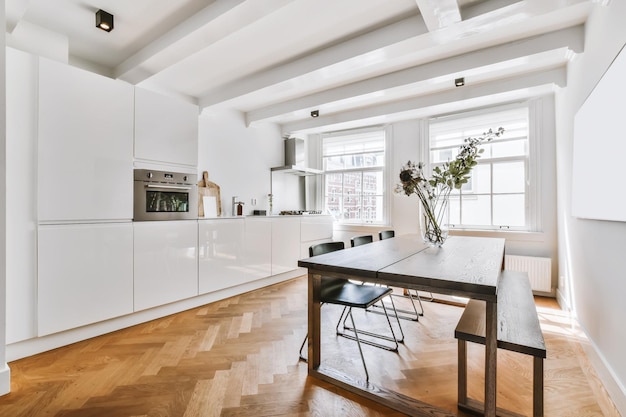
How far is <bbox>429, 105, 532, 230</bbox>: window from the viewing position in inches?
167

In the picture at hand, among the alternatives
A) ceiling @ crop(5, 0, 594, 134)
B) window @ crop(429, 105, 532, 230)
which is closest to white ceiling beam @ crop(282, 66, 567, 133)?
ceiling @ crop(5, 0, 594, 134)

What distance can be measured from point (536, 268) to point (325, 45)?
379 cm

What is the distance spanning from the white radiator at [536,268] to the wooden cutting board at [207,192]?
4088 millimetres

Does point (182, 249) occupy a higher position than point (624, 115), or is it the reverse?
point (624, 115)

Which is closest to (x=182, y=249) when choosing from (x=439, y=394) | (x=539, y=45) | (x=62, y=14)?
(x=62, y=14)

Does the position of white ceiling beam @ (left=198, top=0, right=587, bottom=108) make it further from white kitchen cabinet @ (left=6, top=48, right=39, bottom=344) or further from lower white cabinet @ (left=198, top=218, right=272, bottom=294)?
white kitchen cabinet @ (left=6, top=48, right=39, bottom=344)

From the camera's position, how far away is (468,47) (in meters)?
3.04

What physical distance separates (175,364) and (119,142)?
2076 mm

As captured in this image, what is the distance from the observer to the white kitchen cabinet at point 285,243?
4605 millimetres

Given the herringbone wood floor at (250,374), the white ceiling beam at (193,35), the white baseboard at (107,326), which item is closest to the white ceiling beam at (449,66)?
the white ceiling beam at (193,35)

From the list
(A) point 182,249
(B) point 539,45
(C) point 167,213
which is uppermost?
(B) point 539,45

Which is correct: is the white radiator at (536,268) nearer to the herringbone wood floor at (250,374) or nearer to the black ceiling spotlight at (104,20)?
the herringbone wood floor at (250,374)

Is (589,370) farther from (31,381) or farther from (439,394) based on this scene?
(31,381)

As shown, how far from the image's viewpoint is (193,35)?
2623 millimetres
